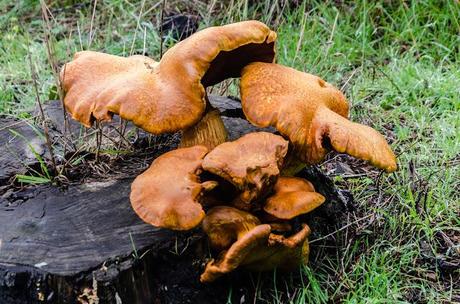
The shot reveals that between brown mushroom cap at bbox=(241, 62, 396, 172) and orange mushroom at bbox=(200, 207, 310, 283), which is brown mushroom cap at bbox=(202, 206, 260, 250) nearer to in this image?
orange mushroom at bbox=(200, 207, 310, 283)

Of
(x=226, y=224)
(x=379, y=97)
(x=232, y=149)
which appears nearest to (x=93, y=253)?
(x=226, y=224)

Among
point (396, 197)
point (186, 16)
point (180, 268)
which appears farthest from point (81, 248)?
point (186, 16)

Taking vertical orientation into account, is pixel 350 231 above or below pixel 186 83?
below

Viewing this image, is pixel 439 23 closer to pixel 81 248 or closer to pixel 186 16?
pixel 186 16

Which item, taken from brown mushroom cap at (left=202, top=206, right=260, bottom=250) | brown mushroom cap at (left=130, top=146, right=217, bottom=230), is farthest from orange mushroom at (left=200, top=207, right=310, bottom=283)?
brown mushroom cap at (left=130, top=146, right=217, bottom=230)

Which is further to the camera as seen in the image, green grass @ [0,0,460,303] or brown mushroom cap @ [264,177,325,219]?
green grass @ [0,0,460,303]

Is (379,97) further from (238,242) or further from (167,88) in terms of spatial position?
(238,242)
